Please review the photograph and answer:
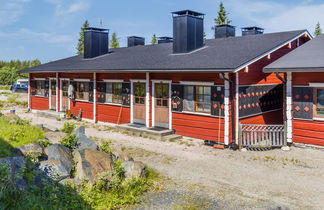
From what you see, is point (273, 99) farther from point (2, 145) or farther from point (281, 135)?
point (2, 145)

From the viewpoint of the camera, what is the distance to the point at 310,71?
34.1 feet

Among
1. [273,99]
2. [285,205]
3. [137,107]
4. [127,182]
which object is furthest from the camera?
[137,107]

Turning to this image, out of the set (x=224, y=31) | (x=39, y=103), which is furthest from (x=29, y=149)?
(x=39, y=103)

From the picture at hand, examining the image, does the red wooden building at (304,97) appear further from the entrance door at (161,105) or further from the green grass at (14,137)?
the green grass at (14,137)

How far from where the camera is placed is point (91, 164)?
7211 mm

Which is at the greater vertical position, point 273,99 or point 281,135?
point 273,99

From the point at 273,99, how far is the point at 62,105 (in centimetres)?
1356

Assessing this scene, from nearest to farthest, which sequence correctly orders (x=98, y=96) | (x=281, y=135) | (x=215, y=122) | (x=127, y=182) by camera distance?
(x=127, y=182)
(x=281, y=135)
(x=215, y=122)
(x=98, y=96)

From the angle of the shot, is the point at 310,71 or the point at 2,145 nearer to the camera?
the point at 2,145

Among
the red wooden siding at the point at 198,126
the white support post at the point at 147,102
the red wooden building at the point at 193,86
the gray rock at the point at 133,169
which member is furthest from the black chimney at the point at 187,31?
the gray rock at the point at 133,169

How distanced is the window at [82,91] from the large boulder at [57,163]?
36.1 feet

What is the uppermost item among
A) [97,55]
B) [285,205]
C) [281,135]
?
[97,55]

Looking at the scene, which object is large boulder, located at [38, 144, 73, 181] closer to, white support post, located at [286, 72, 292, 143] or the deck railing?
the deck railing

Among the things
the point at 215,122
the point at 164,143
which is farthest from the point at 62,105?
the point at 215,122
